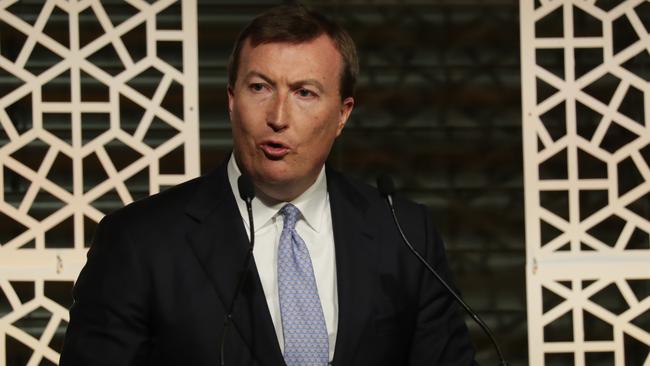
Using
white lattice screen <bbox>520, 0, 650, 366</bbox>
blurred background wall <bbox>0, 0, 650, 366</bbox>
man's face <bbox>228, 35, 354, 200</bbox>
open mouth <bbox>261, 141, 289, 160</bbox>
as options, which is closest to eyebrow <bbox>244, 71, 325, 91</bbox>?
man's face <bbox>228, 35, 354, 200</bbox>

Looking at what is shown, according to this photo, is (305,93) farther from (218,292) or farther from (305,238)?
(218,292)

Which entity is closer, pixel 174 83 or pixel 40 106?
pixel 40 106

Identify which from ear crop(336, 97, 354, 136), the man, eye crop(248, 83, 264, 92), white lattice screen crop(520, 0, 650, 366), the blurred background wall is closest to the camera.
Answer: the man

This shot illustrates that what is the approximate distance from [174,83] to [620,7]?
191cm

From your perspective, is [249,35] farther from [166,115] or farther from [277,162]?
[166,115]

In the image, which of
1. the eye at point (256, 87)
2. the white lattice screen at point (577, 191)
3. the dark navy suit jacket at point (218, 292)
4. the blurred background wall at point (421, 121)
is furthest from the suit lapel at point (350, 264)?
the blurred background wall at point (421, 121)

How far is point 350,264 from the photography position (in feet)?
7.26

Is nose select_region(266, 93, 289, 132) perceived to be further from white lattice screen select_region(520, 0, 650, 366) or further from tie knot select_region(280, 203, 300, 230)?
white lattice screen select_region(520, 0, 650, 366)

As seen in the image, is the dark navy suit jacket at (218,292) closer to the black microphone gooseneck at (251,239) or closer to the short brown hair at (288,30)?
the black microphone gooseneck at (251,239)

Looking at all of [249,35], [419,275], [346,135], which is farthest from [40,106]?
[419,275]

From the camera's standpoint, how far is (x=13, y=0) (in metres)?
3.72

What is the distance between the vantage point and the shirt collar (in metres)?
2.26

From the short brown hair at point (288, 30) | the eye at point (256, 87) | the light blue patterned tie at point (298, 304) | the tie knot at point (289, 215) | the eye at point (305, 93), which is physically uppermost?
the short brown hair at point (288, 30)

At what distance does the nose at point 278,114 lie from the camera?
2.11 meters
